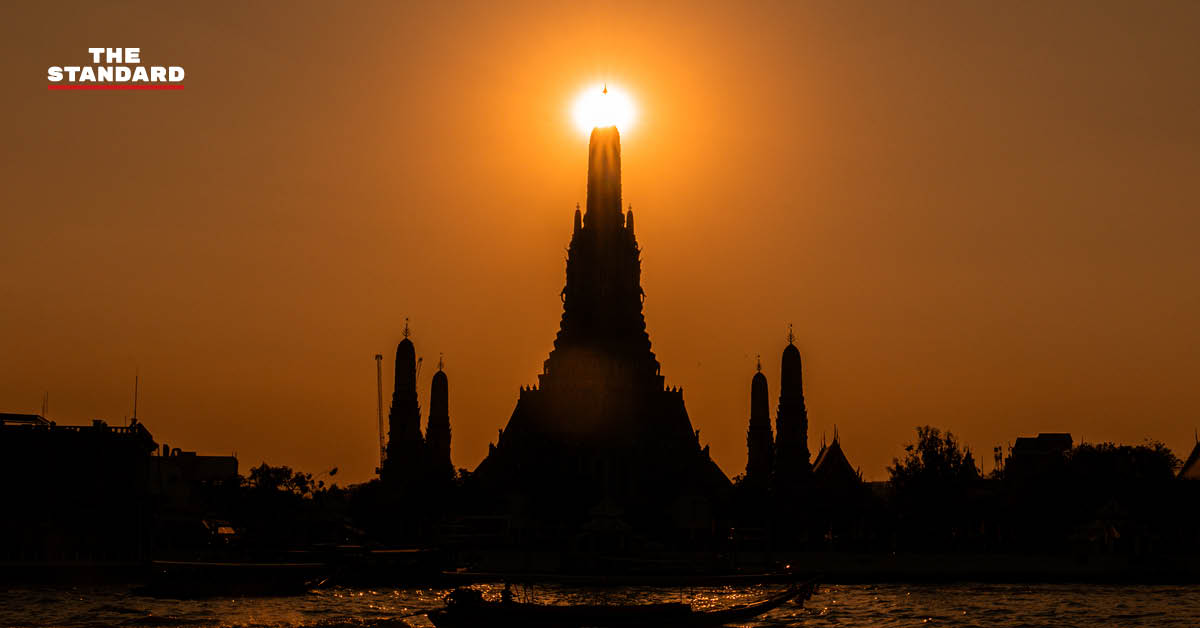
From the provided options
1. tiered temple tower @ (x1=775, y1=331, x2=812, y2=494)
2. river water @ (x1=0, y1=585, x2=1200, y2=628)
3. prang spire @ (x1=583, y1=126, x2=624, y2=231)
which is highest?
prang spire @ (x1=583, y1=126, x2=624, y2=231)

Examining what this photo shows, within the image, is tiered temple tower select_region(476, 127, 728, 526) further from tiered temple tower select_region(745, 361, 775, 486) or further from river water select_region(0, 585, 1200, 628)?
river water select_region(0, 585, 1200, 628)

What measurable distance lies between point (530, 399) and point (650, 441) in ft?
34.1

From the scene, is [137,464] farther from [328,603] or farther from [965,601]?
[965,601]

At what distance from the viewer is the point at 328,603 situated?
77.0 meters

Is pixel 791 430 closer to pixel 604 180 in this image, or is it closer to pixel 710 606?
pixel 604 180

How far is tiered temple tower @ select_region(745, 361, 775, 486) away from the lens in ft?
481

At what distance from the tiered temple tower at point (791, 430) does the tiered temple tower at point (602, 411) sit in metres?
4.88

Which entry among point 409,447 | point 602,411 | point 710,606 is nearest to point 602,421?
point 602,411

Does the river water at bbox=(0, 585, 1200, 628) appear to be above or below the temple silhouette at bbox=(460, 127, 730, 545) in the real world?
below

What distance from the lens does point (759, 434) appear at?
15212 centimetres

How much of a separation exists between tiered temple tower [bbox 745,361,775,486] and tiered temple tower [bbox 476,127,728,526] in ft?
37.7

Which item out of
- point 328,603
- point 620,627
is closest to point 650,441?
point 328,603

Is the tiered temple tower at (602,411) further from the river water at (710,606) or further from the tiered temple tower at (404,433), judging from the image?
the river water at (710,606)

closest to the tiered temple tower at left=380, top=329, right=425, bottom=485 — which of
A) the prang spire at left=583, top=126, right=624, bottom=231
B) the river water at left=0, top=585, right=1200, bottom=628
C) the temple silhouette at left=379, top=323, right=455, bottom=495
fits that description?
the temple silhouette at left=379, top=323, right=455, bottom=495
